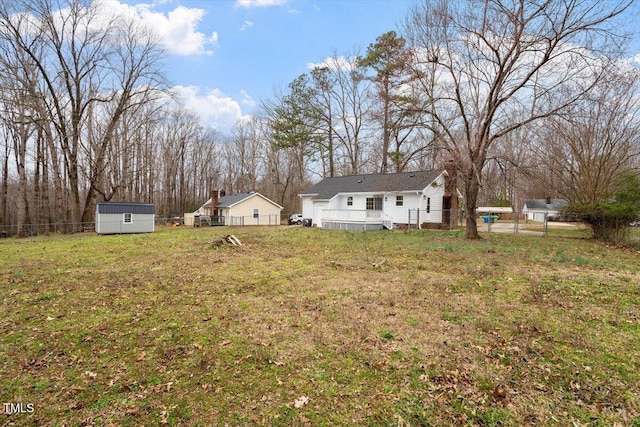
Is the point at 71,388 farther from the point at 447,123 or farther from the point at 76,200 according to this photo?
the point at 76,200

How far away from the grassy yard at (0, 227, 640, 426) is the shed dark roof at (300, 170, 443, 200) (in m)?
14.2

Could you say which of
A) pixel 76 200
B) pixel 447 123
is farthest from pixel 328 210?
pixel 76 200

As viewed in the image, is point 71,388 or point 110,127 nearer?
point 71,388

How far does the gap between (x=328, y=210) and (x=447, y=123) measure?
36.3 ft

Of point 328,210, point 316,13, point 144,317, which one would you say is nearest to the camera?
point 144,317

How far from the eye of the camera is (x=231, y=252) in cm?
1220

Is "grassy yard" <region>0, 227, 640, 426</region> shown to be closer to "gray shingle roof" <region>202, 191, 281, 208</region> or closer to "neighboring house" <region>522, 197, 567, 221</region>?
"gray shingle roof" <region>202, 191, 281, 208</region>

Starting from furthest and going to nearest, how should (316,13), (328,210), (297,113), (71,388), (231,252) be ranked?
1. (297,113)
2. (328,210)
3. (316,13)
4. (231,252)
5. (71,388)

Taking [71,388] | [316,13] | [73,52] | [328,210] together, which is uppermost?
[73,52]

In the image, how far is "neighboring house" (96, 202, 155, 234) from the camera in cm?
2366

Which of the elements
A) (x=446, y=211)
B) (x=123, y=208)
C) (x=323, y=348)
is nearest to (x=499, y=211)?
(x=446, y=211)

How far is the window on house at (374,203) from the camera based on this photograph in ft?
79.5

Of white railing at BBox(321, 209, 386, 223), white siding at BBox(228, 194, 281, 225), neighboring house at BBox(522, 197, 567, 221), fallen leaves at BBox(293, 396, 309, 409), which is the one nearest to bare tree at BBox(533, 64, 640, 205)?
white railing at BBox(321, 209, 386, 223)

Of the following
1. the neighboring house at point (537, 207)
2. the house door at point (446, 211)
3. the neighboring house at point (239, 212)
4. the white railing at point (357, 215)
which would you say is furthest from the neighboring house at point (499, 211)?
the neighboring house at point (239, 212)
